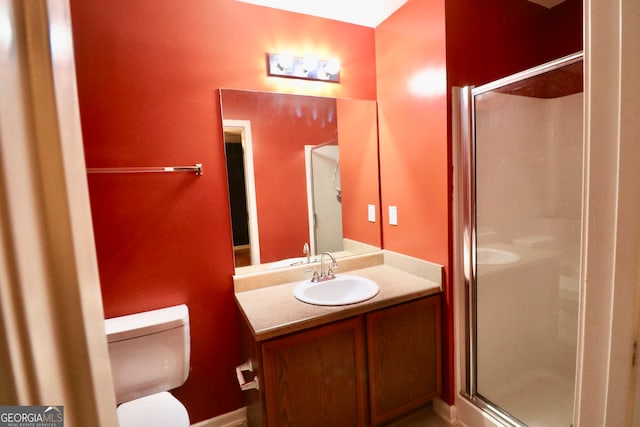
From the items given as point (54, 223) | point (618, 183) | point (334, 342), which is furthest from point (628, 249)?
point (334, 342)

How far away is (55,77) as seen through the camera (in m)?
0.30

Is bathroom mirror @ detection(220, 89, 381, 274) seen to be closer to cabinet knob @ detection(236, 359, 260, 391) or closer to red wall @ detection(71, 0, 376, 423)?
red wall @ detection(71, 0, 376, 423)

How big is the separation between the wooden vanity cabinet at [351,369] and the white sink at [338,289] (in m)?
0.23

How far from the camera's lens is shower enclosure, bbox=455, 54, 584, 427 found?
1428 millimetres

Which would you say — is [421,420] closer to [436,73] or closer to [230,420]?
[230,420]

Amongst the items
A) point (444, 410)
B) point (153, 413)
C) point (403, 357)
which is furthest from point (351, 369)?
point (153, 413)

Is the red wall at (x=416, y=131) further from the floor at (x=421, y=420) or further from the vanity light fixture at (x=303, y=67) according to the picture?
the vanity light fixture at (x=303, y=67)

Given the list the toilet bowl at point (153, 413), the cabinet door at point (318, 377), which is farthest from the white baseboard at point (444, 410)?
the toilet bowl at point (153, 413)

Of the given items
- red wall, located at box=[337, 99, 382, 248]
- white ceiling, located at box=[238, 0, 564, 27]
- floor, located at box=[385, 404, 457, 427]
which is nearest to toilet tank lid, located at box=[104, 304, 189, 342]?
red wall, located at box=[337, 99, 382, 248]

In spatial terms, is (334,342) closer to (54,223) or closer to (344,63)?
(54,223)

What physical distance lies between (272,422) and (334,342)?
0.43 m

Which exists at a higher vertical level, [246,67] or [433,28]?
[433,28]

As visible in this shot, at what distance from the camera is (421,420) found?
1760 mm

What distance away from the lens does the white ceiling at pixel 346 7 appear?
5.58 feet
